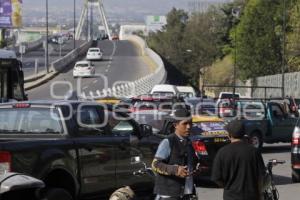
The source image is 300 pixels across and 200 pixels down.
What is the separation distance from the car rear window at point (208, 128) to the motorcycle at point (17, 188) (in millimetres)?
9304

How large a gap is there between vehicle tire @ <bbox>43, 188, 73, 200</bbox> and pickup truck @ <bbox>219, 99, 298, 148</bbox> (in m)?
14.7

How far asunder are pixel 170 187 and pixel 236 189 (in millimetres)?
740

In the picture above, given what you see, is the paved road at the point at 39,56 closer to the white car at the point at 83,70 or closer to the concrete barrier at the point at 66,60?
the concrete barrier at the point at 66,60

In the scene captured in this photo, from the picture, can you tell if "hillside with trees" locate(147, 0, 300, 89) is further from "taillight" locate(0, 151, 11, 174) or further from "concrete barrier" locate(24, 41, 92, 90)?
"taillight" locate(0, 151, 11, 174)

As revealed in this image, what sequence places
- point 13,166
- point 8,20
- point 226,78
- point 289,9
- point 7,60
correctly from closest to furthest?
point 13,166 → point 7,60 → point 8,20 → point 289,9 → point 226,78

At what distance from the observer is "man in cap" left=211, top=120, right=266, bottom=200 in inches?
291

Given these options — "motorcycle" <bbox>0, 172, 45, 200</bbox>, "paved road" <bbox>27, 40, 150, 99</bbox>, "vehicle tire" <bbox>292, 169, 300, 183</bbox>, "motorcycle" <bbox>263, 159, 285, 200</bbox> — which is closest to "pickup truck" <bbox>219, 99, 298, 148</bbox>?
"vehicle tire" <bbox>292, 169, 300, 183</bbox>

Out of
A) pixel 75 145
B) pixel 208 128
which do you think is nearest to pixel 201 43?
pixel 208 128

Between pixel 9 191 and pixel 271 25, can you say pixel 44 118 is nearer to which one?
pixel 9 191

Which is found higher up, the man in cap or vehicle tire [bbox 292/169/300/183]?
the man in cap

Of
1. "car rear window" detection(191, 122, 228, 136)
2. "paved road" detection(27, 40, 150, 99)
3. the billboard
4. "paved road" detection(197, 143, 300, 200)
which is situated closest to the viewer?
"paved road" detection(197, 143, 300, 200)

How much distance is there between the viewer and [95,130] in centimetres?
1096

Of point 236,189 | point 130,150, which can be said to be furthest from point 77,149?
point 236,189

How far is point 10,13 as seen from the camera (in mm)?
62750
